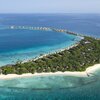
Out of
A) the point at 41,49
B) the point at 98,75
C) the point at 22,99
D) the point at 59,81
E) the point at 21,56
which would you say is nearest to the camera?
the point at 22,99

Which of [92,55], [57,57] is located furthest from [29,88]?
[92,55]

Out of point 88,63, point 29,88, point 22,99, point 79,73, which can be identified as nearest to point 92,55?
point 88,63

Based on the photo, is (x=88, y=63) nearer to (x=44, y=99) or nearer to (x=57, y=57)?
(x=57, y=57)

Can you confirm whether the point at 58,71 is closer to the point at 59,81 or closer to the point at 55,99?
the point at 59,81

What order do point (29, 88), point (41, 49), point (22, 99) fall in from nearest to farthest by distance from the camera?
point (22, 99) < point (29, 88) < point (41, 49)

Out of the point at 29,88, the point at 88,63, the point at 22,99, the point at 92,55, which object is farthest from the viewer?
the point at 92,55

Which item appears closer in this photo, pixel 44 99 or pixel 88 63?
pixel 44 99

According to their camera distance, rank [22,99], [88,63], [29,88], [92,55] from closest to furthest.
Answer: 1. [22,99]
2. [29,88]
3. [88,63]
4. [92,55]
